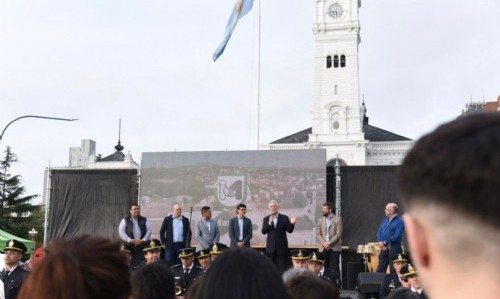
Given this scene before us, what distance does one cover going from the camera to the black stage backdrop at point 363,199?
49.0 ft

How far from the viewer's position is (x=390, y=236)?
11.4 meters

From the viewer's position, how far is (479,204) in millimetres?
963

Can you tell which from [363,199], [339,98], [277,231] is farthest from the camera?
[339,98]

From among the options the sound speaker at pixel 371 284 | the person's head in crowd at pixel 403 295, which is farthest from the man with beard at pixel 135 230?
the person's head in crowd at pixel 403 295

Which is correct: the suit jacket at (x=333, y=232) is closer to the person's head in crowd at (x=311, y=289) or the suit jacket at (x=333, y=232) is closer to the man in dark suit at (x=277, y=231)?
the man in dark suit at (x=277, y=231)

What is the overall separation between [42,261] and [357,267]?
483 inches

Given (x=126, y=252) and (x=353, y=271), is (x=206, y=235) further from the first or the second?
(x=126, y=252)

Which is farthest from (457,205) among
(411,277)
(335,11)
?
(335,11)

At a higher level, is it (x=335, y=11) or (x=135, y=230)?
(x=335, y=11)

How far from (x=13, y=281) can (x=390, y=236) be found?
6896mm

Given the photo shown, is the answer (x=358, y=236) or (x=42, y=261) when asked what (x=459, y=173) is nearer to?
(x=42, y=261)

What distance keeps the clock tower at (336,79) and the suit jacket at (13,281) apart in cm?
5648

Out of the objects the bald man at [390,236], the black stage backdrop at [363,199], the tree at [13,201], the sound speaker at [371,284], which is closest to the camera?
the sound speaker at [371,284]

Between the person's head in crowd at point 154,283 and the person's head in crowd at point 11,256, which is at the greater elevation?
the person's head in crowd at point 154,283
